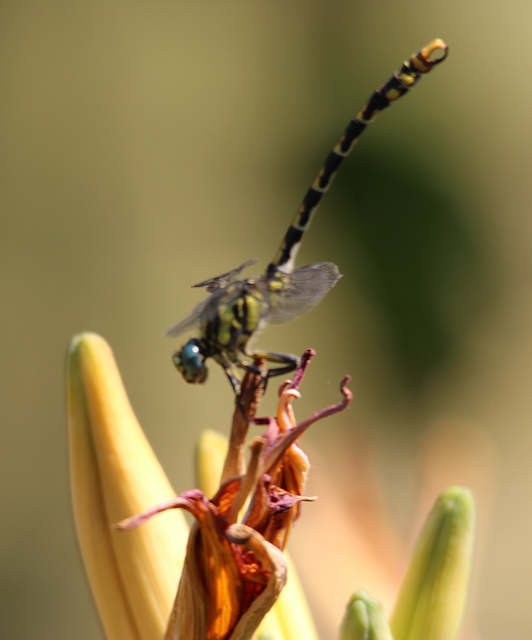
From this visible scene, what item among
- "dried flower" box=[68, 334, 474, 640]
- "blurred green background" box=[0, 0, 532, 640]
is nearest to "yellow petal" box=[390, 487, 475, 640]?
"dried flower" box=[68, 334, 474, 640]

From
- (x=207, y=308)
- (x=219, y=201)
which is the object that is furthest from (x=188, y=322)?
(x=219, y=201)

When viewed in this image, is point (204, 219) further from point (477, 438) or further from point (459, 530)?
point (459, 530)

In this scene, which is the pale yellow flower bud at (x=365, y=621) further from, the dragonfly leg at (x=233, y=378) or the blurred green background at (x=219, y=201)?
the blurred green background at (x=219, y=201)

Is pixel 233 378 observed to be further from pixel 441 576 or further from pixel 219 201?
pixel 219 201

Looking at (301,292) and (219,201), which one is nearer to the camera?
(301,292)

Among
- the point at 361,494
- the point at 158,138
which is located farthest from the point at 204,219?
the point at 361,494
